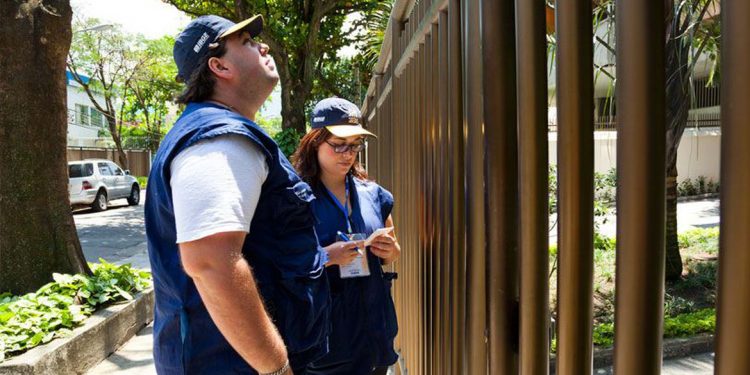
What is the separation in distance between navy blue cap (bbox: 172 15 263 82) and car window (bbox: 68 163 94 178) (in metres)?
20.1

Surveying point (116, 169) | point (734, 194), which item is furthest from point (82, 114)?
point (734, 194)

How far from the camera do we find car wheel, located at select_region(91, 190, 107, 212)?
69.2 feet

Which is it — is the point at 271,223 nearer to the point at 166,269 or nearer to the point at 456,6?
the point at 166,269

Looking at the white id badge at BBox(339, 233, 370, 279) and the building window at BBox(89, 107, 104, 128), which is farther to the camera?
the building window at BBox(89, 107, 104, 128)

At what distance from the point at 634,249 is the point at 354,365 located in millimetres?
1933

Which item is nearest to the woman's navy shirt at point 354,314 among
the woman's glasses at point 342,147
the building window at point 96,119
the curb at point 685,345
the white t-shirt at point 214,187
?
the woman's glasses at point 342,147

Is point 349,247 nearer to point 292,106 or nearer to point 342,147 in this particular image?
point 342,147

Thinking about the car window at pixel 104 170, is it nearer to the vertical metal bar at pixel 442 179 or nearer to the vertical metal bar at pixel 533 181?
the vertical metal bar at pixel 442 179

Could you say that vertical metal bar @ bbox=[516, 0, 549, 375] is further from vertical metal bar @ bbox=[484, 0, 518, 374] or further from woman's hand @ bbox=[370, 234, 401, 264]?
woman's hand @ bbox=[370, 234, 401, 264]

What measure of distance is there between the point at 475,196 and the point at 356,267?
1297 mm

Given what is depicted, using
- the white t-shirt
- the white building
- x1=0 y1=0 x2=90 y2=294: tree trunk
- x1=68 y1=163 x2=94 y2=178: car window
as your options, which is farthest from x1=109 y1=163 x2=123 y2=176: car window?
the white t-shirt

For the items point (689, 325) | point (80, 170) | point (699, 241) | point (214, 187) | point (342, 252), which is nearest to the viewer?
point (214, 187)

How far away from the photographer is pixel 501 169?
119 cm

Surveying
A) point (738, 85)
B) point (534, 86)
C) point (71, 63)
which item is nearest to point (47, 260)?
point (534, 86)
